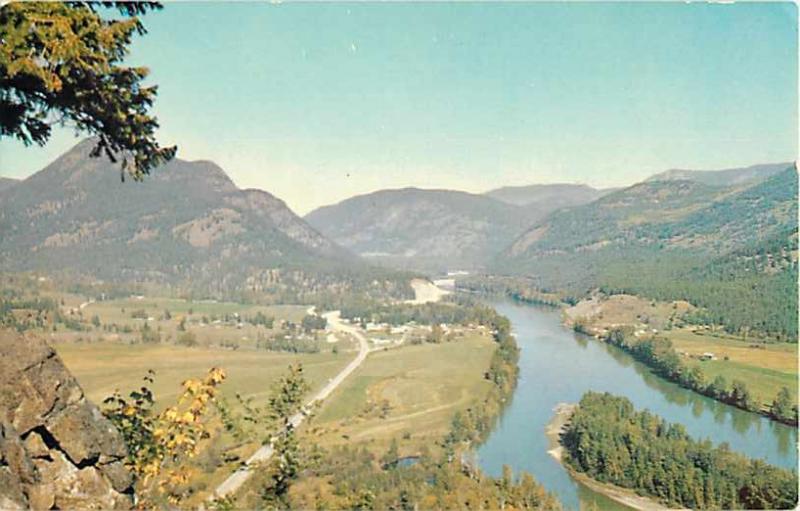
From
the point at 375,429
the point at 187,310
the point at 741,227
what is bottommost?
the point at 375,429

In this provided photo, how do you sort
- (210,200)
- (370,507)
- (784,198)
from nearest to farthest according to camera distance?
(370,507) < (784,198) < (210,200)

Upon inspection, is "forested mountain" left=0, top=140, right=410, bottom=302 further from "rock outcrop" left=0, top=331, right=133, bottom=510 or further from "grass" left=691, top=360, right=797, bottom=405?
"rock outcrop" left=0, top=331, right=133, bottom=510

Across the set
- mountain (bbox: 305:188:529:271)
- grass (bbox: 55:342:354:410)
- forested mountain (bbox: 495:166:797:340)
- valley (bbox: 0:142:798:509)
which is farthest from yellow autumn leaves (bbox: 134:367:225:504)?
mountain (bbox: 305:188:529:271)

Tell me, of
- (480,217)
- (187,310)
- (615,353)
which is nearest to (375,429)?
(615,353)

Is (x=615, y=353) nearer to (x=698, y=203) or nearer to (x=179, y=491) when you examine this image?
(x=179, y=491)

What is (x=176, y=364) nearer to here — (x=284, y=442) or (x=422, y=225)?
(x=284, y=442)

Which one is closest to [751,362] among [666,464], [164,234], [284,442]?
[666,464]

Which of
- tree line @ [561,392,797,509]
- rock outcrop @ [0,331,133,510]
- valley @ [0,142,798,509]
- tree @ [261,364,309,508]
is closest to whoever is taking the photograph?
rock outcrop @ [0,331,133,510]
